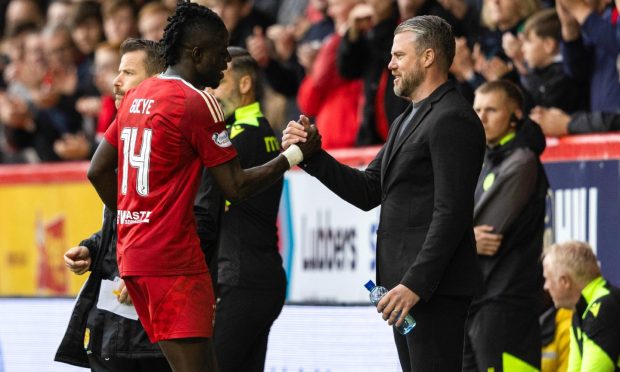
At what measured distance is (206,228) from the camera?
20.6 ft

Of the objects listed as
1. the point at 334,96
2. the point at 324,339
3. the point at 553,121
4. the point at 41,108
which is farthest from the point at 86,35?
the point at 324,339

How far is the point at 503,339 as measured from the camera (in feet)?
24.2

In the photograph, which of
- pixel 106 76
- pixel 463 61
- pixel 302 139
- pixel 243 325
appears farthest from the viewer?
pixel 106 76

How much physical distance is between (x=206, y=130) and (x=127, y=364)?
140cm

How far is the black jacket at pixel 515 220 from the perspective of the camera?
294 inches

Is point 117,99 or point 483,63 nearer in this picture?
point 117,99

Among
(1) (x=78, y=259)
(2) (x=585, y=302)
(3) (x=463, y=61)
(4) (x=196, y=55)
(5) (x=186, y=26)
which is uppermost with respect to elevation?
(5) (x=186, y=26)

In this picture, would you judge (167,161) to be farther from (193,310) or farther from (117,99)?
(117,99)

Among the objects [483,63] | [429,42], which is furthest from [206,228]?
[483,63]

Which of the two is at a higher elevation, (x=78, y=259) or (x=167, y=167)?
(x=167, y=167)

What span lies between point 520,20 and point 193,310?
529cm

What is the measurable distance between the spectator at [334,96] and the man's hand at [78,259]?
511cm

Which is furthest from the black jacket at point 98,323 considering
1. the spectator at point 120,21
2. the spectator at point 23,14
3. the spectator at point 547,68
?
the spectator at point 23,14

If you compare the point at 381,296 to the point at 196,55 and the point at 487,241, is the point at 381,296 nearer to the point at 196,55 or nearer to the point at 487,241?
the point at 196,55
